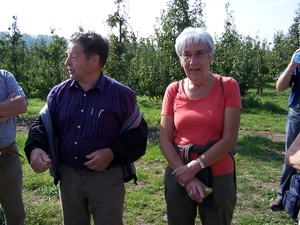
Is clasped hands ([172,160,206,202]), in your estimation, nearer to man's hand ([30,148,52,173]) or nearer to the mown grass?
man's hand ([30,148,52,173])

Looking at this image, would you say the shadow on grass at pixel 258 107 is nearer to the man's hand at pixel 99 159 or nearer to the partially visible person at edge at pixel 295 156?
the man's hand at pixel 99 159

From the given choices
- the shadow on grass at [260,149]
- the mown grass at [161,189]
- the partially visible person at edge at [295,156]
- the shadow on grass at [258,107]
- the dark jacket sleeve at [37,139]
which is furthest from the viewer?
the shadow on grass at [258,107]

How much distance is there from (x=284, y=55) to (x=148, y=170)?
1932cm

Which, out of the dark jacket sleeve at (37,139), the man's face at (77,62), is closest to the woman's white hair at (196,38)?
the man's face at (77,62)

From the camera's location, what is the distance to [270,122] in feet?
32.5

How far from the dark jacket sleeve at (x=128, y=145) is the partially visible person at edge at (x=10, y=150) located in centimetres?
97

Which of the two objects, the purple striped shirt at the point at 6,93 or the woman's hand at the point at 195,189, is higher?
the purple striped shirt at the point at 6,93

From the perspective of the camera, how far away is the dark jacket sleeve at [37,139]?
2436 mm

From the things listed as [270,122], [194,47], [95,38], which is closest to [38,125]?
[95,38]

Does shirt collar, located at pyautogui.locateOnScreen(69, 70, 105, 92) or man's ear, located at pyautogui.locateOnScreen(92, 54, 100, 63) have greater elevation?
man's ear, located at pyautogui.locateOnScreen(92, 54, 100, 63)

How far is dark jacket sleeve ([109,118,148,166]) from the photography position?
2.45 m

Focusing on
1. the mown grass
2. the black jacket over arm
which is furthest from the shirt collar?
the mown grass

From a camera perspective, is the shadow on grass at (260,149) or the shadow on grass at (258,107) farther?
the shadow on grass at (258,107)

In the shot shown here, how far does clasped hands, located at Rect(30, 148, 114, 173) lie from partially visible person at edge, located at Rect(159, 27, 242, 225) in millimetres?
451
